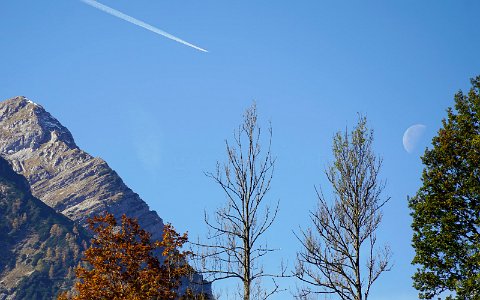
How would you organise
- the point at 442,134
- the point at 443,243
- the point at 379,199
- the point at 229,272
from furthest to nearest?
the point at 442,134 < the point at 443,243 < the point at 379,199 < the point at 229,272

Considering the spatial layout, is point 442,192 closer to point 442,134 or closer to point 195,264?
point 442,134

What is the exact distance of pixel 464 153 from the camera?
27.6m

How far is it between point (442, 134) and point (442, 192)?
3014 mm

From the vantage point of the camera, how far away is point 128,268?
31188 millimetres

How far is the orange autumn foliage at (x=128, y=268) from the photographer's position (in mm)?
29719

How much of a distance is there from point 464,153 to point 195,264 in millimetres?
15097

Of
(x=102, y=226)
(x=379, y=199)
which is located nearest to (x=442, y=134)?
(x=379, y=199)

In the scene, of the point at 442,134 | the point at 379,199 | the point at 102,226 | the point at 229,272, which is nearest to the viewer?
the point at 229,272

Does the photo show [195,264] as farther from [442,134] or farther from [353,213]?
[442,134]

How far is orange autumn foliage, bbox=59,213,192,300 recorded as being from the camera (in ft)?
97.5

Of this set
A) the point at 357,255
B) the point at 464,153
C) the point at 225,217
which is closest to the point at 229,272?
the point at 225,217

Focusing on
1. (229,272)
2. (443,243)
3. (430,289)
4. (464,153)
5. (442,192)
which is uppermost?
(464,153)

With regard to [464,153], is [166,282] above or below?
below

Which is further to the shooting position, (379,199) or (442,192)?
(442,192)
